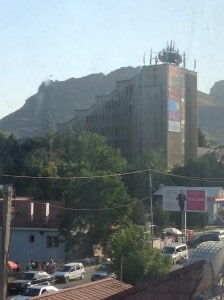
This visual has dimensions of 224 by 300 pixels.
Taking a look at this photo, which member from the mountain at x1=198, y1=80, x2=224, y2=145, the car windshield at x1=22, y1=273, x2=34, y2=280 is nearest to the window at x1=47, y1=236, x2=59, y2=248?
the car windshield at x1=22, y1=273, x2=34, y2=280

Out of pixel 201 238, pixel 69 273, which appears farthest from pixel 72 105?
pixel 69 273

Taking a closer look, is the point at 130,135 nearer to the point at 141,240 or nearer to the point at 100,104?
the point at 100,104

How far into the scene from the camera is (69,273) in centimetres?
1822

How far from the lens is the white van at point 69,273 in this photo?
18.1 metres

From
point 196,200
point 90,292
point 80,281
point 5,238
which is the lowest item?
point 80,281

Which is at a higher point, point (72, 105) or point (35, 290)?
point (72, 105)

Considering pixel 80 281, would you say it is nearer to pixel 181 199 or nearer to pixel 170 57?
pixel 181 199

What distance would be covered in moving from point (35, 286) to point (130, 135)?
33.1 m

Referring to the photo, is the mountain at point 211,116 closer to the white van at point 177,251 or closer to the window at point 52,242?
the window at point 52,242

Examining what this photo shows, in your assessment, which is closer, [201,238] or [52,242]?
[52,242]

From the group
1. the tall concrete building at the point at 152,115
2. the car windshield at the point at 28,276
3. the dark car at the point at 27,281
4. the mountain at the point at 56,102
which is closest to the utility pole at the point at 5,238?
the dark car at the point at 27,281

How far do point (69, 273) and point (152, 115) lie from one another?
27.5 m

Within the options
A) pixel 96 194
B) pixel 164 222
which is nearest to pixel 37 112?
pixel 164 222

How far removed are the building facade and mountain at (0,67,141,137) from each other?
32315mm
